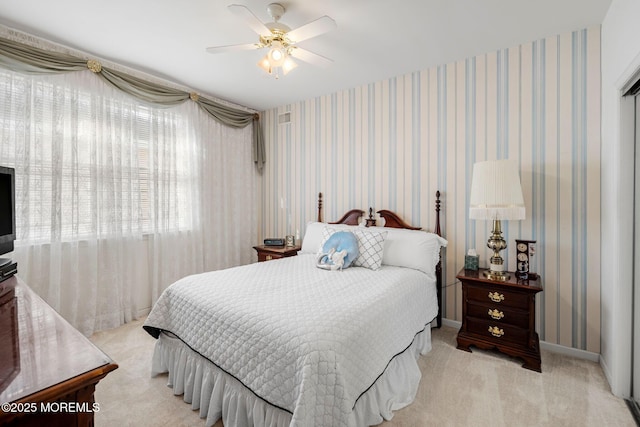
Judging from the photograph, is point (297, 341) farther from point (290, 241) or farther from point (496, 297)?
point (290, 241)

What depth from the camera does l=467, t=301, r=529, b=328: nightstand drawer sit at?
230 cm

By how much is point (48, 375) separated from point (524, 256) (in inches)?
117

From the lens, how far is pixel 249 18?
6.24ft

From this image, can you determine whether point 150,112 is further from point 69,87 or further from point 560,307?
point 560,307

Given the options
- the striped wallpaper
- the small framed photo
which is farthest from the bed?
the small framed photo

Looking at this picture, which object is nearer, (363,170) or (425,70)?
(425,70)

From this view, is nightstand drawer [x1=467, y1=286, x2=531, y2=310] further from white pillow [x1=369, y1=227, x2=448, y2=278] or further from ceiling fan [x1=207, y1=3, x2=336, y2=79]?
ceiling fan [x1=207, y1=3, x2=336, y2=79]

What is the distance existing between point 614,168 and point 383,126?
2.00 metres

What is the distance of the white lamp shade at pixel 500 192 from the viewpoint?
229 centimetres

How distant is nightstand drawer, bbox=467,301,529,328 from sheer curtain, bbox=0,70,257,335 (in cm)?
301

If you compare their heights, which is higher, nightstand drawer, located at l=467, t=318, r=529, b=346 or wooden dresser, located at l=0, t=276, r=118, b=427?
wooden dresser, located at l=0, t=276, r=118, b=427

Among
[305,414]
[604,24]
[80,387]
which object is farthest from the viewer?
[604,24]

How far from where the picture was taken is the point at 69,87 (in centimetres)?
272

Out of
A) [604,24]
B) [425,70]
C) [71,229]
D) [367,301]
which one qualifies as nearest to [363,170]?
[425,70]
